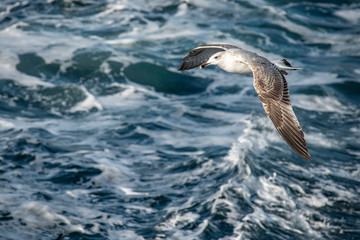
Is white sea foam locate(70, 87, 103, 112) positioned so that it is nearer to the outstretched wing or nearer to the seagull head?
the outstretched wing

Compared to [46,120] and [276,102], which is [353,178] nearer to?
[276,102]

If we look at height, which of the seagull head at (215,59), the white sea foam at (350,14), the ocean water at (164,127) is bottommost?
the ocean water at (164,127)

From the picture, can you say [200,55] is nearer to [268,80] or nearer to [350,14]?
[268,80]

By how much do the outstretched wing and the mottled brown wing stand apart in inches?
47.4

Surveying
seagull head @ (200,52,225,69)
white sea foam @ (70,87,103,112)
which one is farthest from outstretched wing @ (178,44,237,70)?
white sea foam @ (70,87,103,112)

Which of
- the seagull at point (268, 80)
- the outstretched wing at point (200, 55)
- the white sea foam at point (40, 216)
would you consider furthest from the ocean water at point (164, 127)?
the seagull at point (268, 80)

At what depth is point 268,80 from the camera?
24.2 feet

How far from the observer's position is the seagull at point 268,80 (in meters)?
6.73

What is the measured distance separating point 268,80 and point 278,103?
404 mm

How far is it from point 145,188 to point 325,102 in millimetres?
6716

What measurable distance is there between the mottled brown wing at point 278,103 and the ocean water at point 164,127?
9.12 feet

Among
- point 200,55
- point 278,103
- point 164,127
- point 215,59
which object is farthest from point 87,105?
point 278,103

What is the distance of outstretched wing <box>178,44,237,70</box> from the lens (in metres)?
8.63

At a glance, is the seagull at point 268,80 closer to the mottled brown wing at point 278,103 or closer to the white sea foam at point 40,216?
the mottled brown wing at point 278,103
